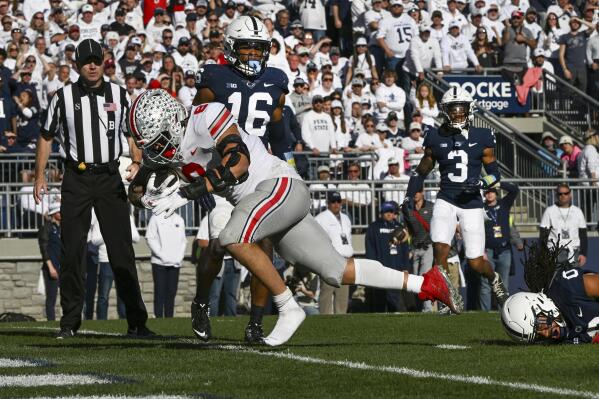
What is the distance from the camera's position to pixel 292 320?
6.83 m

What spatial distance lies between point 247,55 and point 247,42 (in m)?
0.10

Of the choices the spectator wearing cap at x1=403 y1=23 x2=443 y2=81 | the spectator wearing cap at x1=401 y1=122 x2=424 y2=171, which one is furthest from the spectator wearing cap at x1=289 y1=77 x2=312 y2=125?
the spectator wearing cap at x1=403 y1=23 x2=443 y2=81

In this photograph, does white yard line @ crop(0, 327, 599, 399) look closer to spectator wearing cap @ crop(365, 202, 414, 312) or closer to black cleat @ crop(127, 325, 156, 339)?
black cleat @ crop(127, 325, 156, 339)

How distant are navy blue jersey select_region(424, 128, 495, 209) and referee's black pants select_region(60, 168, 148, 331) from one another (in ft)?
12.3

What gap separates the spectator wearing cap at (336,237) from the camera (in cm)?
1505

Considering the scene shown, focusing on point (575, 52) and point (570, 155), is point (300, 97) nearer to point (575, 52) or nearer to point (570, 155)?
point (570, 155)

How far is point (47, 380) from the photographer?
573cm

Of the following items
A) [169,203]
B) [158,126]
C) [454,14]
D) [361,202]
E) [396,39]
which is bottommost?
[361,202]

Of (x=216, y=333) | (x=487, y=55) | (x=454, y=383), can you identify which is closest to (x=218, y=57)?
(x=487, y=55)

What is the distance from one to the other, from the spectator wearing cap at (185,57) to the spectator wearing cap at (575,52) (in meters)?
6.45

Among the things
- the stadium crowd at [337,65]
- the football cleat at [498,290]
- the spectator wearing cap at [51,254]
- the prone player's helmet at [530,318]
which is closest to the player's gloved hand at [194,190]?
the prone player's helmet at [530,318]

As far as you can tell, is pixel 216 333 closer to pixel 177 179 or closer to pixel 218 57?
pixel 177 179

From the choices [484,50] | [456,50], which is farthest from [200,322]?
[484,50]

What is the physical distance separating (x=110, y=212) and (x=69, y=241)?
12.9 inches
